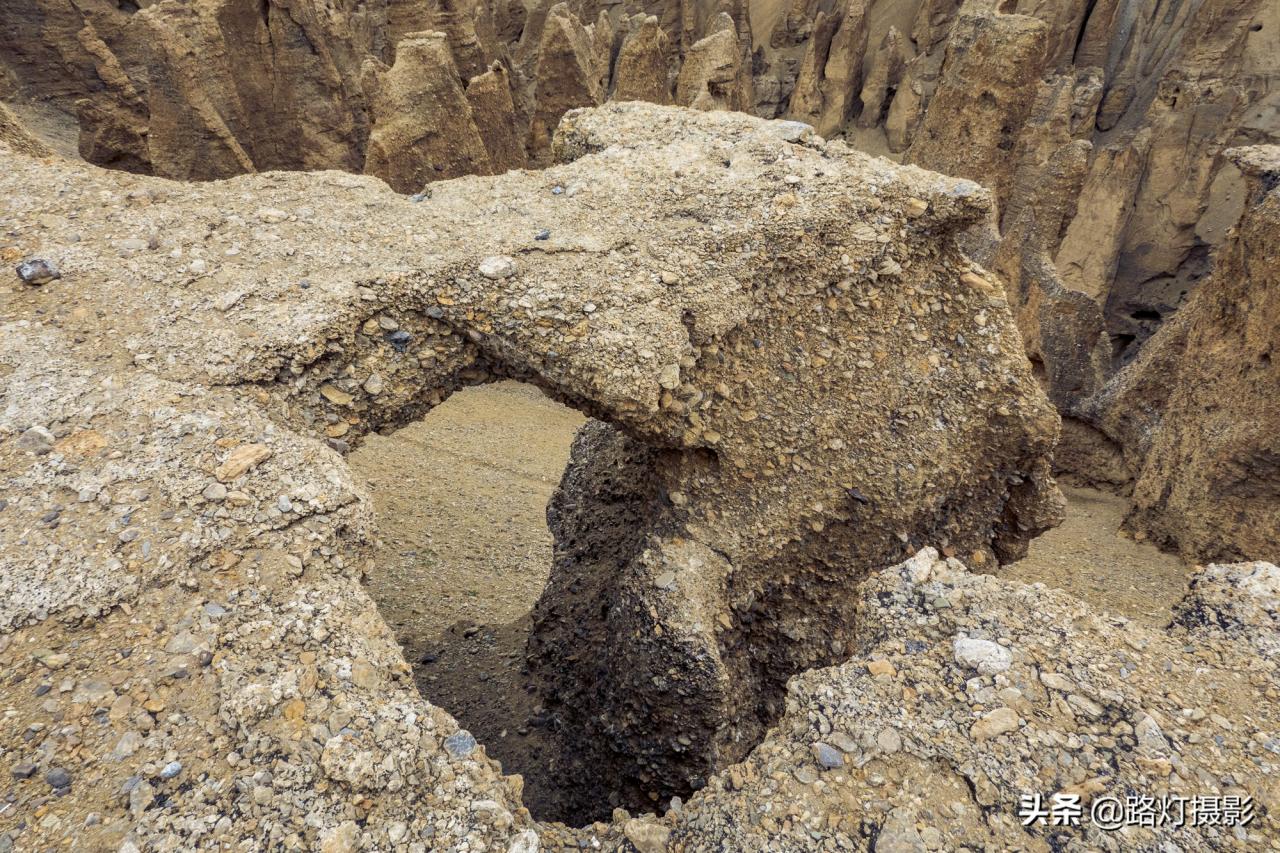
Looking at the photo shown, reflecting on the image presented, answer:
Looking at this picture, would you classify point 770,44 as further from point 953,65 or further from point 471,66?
point 953,65

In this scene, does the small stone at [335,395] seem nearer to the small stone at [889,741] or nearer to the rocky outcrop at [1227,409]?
the small stone at [889,741]

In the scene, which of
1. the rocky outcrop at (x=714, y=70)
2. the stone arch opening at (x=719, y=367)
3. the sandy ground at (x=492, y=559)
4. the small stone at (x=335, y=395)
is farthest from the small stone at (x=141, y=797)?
the rocky outcrop at (x=714, y=70)

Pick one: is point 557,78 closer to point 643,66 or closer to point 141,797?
point 643,66

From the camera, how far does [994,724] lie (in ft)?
6.37

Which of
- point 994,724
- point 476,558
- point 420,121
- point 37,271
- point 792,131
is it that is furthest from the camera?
point 420,121

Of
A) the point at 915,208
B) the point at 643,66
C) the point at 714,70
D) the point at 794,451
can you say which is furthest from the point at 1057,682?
the point at 643,66

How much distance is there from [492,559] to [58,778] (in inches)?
186

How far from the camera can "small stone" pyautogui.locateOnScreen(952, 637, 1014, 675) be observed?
2076 mm

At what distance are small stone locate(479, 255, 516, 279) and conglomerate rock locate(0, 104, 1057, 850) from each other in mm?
21

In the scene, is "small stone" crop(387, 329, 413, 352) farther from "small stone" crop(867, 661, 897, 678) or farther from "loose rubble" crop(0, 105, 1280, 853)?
"small stone" crop(867, 661, 897, 678)

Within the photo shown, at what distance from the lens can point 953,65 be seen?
939cm

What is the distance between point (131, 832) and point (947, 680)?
2.10m

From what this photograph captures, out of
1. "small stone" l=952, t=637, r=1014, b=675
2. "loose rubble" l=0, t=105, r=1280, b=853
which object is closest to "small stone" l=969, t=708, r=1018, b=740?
"loose rubble" l=0, t=105, r=1280, b=853

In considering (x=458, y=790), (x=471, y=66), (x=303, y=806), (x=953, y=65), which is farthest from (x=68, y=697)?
(x=471, y=66)
